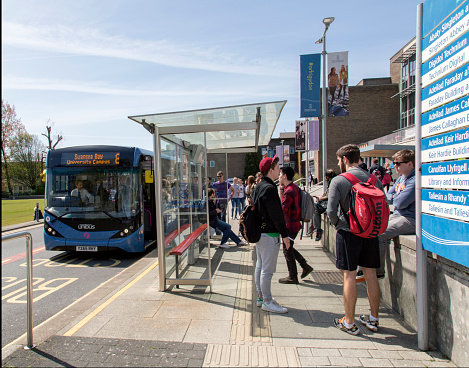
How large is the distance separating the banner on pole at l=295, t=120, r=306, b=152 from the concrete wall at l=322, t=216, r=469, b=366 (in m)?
12.5

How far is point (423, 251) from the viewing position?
3.39m

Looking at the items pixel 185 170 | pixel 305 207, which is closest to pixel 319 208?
pixel 305 207

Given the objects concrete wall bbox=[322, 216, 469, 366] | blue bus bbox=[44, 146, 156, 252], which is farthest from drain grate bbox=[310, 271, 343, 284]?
blue bus bbox=[44, 146, 156, 252]

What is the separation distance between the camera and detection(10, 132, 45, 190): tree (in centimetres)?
5209

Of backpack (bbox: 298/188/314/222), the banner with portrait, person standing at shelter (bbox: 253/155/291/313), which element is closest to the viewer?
person standing at shelter (bbox: 253/155/291/313)

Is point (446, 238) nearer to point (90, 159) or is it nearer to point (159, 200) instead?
point (159, 200)

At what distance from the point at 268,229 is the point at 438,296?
1.78 m

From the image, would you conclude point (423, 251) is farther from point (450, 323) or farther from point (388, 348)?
point (388, 348)

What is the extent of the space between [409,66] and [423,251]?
35750 mm

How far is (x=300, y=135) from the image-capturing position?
16734 mm

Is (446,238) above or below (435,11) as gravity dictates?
below

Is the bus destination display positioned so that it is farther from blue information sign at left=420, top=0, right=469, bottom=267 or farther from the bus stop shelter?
blue information sign at left=420, top=0, right=469, bottom=267

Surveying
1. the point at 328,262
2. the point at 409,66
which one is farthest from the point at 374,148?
the point at 409,66

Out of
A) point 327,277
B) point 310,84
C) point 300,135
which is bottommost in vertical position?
point 327,277
